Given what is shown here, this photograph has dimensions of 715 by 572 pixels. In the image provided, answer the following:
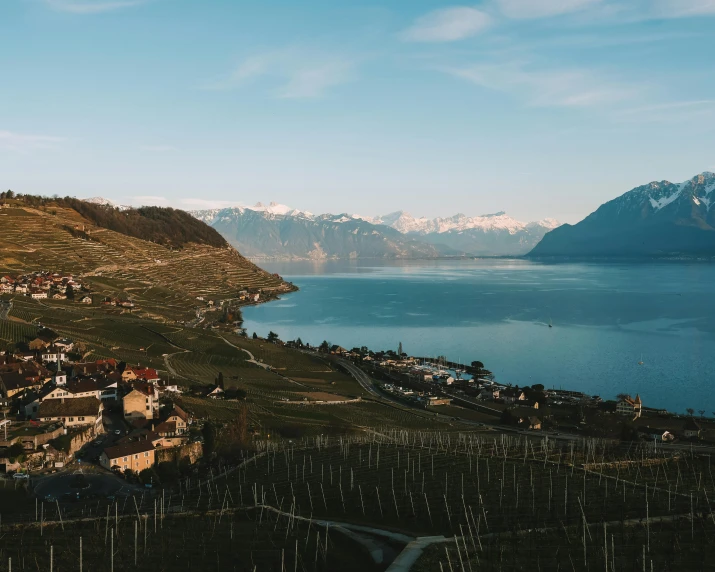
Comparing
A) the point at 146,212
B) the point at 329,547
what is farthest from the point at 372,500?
the point at 146,212

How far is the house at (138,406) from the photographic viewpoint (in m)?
34.8

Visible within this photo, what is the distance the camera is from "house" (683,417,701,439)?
39.8m

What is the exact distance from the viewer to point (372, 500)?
75.6ft

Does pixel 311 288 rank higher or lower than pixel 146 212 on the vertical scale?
lower

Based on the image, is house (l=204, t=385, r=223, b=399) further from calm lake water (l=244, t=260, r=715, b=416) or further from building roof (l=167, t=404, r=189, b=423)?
calm lake water (l=244, t=260, r=715, b=416)

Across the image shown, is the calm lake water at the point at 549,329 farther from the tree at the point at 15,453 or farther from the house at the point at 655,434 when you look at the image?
the tree at the point at 15,453

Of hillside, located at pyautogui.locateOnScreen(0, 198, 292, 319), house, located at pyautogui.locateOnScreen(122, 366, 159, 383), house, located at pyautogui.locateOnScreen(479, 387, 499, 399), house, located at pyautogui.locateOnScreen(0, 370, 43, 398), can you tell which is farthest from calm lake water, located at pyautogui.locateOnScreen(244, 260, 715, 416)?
house, located at pyautogui.locateOnScreen(0, 370, 43, 398)

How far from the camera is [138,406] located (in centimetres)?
3512

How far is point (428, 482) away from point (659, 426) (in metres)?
25.9

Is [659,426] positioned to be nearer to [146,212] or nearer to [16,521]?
[16,521]

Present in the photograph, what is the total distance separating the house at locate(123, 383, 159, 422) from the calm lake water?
3956 cm

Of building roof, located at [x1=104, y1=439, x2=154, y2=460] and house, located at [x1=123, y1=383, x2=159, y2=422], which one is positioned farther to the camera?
house, located at [x1=123, y1=383, x2=159, y2=422]

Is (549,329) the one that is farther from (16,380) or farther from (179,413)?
(16,380)

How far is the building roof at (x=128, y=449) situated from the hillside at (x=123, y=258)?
5936 centimetres
